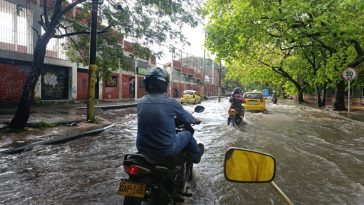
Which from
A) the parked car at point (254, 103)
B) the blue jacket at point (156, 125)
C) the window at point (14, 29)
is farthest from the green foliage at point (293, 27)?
the blue jacket at point (156, 125)

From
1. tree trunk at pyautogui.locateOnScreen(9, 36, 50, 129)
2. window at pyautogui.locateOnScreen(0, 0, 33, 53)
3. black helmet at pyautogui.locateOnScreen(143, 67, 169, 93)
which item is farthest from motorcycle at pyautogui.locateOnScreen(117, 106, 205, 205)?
window at pyautogui.locateOnScreen(0, 0, 33, 53)

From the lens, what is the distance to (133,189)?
3922 millimetres

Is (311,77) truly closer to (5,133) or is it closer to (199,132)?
(199,132)

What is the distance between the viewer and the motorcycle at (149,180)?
3.94 metres

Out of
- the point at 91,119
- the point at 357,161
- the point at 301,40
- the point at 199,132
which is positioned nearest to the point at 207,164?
the point at 357,161

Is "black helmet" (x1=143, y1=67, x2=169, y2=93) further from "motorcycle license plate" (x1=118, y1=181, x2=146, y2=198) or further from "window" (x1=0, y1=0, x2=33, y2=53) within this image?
"window" (x1=0, y1=0, x2=33, y2=53)

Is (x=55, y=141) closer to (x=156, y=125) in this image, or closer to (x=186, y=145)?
(x=186, y=145)

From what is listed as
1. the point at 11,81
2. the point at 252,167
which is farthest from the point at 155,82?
the point at 11,81

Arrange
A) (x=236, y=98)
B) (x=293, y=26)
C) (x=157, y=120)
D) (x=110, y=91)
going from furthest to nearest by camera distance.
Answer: (x=110, y=91)
(x=293, y=26)
(x=236, y=98)
(x=157, y=120)

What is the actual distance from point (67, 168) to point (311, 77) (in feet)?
92.0

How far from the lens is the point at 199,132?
13758mm

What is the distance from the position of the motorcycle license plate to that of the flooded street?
1562mm

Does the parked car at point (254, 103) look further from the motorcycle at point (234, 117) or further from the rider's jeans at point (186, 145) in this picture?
the rider's jeans at point (186, 145)

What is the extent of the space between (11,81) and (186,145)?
19145 millimetres
